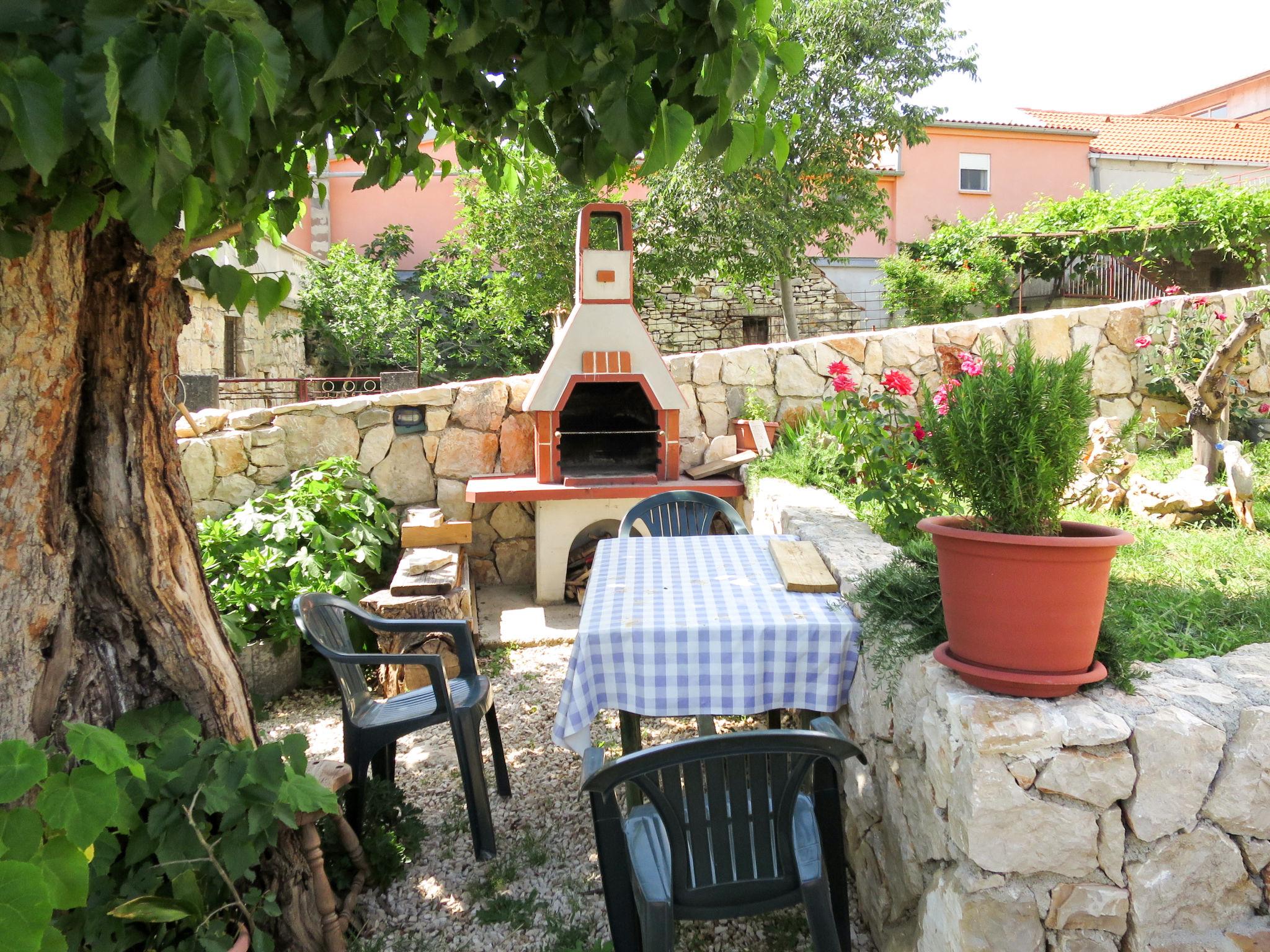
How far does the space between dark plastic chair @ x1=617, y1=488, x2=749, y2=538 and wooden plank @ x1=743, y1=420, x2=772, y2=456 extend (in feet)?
5.80

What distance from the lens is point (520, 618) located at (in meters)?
6.00

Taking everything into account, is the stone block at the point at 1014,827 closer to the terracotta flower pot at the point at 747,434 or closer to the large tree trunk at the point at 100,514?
the large tree trunk at the point at 100,514

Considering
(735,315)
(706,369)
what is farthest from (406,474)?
(735,315)

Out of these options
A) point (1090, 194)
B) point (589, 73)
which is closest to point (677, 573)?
point (589, 73)

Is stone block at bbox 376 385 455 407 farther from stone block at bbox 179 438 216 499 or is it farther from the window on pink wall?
the window on pink wall

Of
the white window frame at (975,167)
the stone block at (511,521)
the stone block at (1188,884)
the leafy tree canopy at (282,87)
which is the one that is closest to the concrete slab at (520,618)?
the stone block at (511,521)

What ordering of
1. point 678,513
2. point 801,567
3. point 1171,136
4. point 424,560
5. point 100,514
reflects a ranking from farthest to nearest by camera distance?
point 1171,136, point 424,560, point 678,513, point 801,567, point 100,514

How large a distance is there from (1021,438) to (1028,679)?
1.72ft

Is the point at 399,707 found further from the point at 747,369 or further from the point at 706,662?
the point at 747,369

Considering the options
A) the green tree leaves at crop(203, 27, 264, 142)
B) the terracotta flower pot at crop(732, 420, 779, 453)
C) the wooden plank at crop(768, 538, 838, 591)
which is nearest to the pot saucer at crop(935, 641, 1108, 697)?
the wooden plank at crop(768, 538, 838, 591)

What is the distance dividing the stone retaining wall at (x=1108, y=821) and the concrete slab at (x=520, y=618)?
357 centimetres

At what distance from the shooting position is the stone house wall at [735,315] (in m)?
14.0

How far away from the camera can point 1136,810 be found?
1.85 metres

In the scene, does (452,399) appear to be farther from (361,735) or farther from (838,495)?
(361,735)
